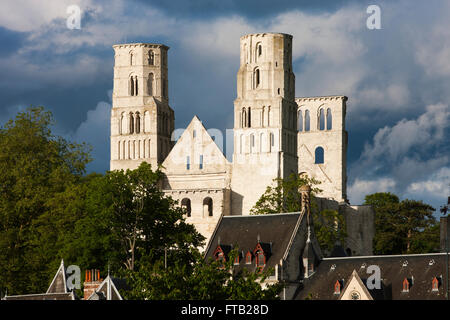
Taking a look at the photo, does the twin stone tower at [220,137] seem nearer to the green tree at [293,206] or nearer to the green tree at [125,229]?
the green tree at [293,206]

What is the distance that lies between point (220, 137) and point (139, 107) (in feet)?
34.9

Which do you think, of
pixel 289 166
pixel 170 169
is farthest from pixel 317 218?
pixel 170 169

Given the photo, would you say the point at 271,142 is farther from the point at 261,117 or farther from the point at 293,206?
the point at 293,206

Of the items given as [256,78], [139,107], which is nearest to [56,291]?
[256,78]

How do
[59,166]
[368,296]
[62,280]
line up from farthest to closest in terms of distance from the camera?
[59,166]
[62,280]
[368,296]

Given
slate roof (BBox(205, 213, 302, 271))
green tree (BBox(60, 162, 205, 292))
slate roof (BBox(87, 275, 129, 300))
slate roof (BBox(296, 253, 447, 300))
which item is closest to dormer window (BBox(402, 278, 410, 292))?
slate roof (BBox(296, 253, 447, 300))

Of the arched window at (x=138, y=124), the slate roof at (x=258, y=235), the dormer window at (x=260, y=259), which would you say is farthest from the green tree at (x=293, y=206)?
the arched window at (x=138, y=124)

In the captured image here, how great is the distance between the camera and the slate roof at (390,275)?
5994 centimetres

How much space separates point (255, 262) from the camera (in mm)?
66688

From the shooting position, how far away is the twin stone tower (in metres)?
103

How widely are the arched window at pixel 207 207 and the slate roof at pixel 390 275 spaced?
37366 millimetres

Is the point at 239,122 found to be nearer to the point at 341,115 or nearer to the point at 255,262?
the point at 341,115

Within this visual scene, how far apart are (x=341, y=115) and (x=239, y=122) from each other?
27.9 meters

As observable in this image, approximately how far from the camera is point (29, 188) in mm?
91875
